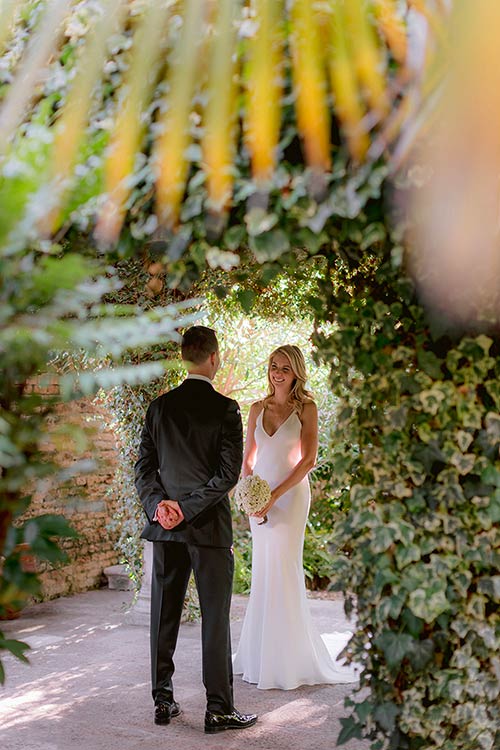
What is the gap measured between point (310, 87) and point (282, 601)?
350 cm

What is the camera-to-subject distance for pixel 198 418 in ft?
13.4

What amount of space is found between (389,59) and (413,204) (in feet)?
1.18

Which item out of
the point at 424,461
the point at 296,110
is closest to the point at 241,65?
the point at 296,110

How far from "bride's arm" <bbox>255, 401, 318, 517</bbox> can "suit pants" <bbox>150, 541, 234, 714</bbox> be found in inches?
31.9

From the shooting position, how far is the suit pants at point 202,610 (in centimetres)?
405

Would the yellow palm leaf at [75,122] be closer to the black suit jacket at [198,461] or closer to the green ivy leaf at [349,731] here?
the green ivy leaf at [349,731]

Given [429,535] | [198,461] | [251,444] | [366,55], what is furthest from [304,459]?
[366,55]

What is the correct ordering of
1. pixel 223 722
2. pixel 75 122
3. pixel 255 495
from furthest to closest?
pixel 255 495 → pixel 223 722 → pixel 75 122

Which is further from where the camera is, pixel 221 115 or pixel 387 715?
pixel 387 715

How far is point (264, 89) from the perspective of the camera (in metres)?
1.90

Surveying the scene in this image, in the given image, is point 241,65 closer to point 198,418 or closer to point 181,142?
point 181,142

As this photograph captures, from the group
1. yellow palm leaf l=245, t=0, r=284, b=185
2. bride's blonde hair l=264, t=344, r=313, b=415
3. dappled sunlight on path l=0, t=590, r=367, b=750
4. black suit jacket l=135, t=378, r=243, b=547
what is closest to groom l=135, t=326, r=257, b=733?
black suit jacket l=135, t=378, r=243, b=547

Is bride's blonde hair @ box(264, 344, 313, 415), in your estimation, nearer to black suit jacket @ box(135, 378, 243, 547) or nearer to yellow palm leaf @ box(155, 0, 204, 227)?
black suit jacket @ box(135, 378, 243, 547)

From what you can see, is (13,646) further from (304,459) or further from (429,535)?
(304,459)
